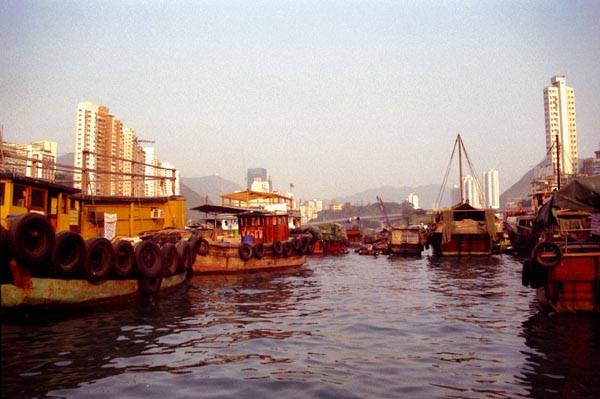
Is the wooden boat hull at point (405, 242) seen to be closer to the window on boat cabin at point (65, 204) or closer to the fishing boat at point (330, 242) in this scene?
the fishing boat at point (330, 242)

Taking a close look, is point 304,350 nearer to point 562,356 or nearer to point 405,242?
point 562,356

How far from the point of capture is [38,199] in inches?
533

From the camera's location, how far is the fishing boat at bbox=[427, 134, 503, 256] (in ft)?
106

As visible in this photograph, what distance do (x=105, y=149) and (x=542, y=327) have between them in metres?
113

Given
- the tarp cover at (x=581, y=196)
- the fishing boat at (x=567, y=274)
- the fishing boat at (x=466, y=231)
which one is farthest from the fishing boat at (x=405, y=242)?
the fishing boat at (x=567, y=274)

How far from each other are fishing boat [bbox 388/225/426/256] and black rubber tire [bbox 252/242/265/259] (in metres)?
18.7

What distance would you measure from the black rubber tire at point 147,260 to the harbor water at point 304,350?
36.7 inches

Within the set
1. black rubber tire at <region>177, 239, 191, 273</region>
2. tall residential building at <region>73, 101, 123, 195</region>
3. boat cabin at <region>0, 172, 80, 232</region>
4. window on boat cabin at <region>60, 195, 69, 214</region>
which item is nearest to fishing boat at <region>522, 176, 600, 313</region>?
black rubber tire at <region>177, 239, 191, 273</region>

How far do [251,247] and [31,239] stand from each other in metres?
14.2

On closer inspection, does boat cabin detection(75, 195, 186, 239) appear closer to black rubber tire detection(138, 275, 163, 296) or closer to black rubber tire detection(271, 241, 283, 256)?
black rubber tire detection(271, 241, 283, 256)

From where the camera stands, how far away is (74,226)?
1683 centimetres

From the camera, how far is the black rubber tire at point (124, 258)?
1218cm

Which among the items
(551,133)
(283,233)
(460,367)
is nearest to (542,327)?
(460,367)

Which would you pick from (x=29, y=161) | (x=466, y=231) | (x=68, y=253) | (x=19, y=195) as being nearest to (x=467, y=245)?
(x=466, y=231)
